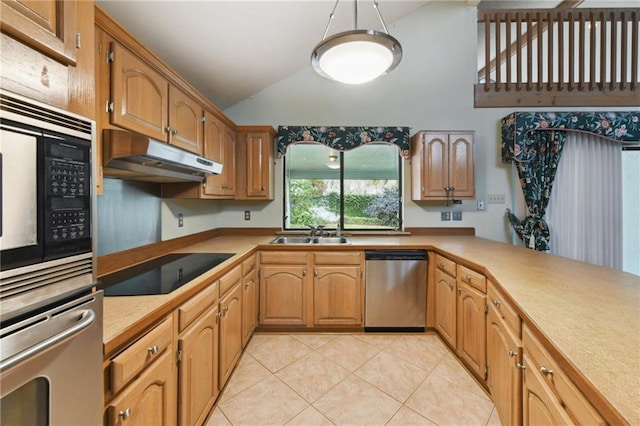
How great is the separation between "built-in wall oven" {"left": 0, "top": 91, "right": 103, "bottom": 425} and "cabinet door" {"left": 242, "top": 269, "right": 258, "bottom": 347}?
1.50m

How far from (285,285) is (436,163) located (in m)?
2.02

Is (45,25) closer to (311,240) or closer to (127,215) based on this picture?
(127,215)

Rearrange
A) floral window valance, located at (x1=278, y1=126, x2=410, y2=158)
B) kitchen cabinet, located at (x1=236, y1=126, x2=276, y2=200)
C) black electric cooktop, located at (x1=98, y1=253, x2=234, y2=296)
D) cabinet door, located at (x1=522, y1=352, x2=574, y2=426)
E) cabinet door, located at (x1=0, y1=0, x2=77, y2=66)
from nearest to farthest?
cabinet door, located at (x1=0, y1=0, x2=77, y2=66) < cabinet door, located at (x1=522, y1=352, x2=574, y2=426) < black electric cooktop, located at (x1=98, y1=253, x2=234, y2=296) < kitchen cabinet, located at (x1=236, y1=126, x2=276, y2=200) < floral window valance, located at (x1=278, y1=126, x2=410, y2=158)

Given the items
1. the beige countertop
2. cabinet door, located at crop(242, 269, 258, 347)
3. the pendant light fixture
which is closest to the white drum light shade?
the pendant light fixture

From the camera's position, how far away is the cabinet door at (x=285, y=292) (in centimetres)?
259

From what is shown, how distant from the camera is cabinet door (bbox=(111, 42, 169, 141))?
1273 mm

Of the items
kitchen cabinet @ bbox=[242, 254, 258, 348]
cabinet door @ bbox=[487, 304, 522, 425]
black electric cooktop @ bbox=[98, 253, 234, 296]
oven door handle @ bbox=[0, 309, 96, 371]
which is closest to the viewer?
oven door handle @ bbox=[0, 309, 96, 371]

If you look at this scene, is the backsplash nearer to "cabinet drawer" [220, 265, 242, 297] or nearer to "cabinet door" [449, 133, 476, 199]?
"cabinet drawer" [220, 265, 242, 297]

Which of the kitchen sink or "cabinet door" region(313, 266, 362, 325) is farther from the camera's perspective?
the kitchen sink

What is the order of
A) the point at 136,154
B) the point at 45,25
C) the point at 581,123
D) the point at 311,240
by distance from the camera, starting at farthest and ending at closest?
the point at 311,240, the point at 581,123, the point at 136,154, the point at 45,25

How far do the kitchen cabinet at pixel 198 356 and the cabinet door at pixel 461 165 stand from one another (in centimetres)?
253

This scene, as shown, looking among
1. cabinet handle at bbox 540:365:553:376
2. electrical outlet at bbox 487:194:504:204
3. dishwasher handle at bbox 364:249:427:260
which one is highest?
electrical outlet at bbox 487:194:504:204

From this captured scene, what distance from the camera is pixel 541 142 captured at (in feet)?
9.70

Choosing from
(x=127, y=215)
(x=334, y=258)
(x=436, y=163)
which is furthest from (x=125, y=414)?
(x=436, y=163)
